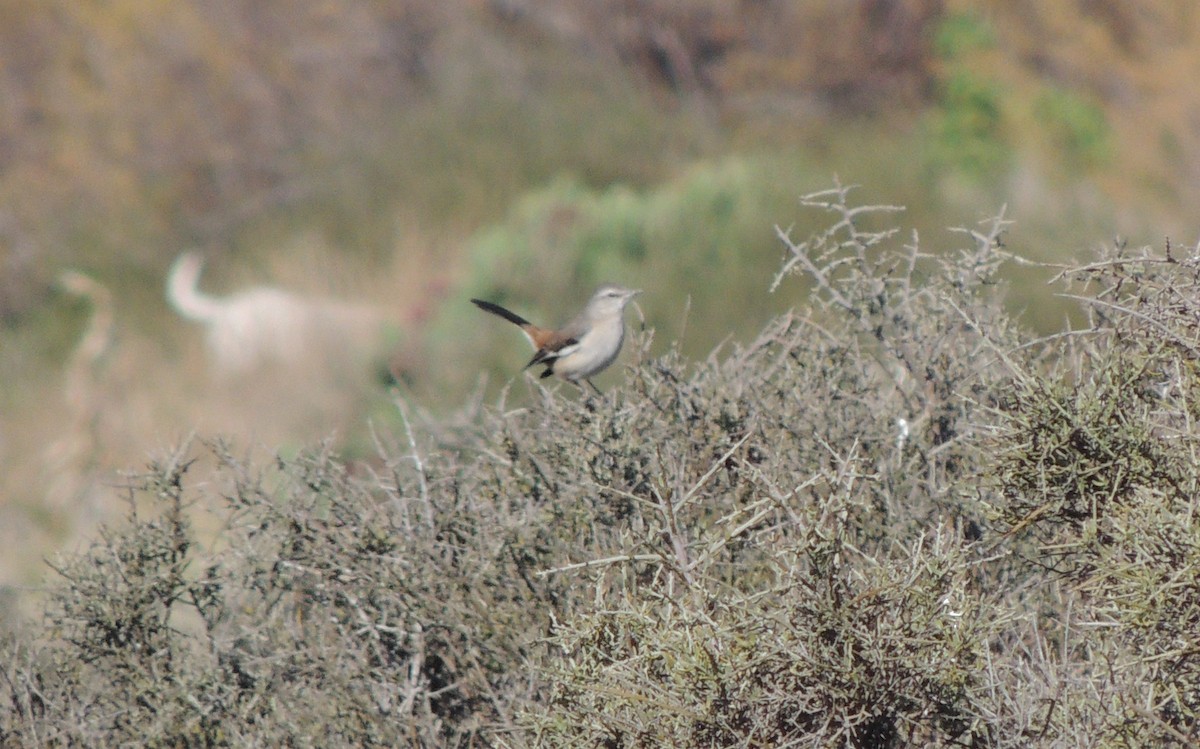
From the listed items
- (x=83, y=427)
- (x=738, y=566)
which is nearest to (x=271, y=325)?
(x=83, y=427)

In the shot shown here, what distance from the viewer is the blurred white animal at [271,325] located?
1347 cm

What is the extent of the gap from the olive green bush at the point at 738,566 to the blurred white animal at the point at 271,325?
9345mm

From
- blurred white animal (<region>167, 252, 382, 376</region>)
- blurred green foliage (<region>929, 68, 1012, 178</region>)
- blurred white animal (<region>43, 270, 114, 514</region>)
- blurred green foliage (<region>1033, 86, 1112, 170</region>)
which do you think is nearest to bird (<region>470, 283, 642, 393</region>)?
blurred white animal (<region>43, 270, 114, 514</region>)

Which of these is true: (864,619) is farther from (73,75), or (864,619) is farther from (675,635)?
(73,75)

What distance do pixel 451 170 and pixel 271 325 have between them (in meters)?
4.14

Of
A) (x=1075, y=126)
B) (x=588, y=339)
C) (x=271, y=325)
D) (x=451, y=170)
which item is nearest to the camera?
(x=588, y=339)

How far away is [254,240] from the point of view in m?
18.7

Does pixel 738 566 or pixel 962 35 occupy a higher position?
pixel 962 35

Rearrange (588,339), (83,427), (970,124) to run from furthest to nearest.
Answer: (970,124), (83,427), (588,339)

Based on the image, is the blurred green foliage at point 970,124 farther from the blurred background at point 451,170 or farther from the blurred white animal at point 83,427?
the blurred white animal at point 83,427

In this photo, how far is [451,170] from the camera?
17531 millimetres

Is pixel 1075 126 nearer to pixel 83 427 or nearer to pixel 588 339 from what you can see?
pixel 83 427

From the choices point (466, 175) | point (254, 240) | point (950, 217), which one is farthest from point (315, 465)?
point (254, 240)

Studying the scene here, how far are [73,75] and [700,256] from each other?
39.6 ft
